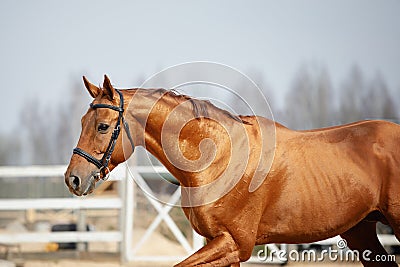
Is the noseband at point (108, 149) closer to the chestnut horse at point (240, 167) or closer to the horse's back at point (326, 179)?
the chestnut horse at point (240, 167)

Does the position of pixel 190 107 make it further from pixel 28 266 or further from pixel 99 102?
pixel 28 266

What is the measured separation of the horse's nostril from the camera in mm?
3797

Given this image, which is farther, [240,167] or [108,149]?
[240,167]

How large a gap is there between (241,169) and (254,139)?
0.26 metres

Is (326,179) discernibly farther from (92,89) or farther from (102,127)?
(92,89)

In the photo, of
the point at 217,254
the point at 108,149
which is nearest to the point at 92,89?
the point at 108,149

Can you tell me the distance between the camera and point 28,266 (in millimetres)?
8445

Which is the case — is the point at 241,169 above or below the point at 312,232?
above

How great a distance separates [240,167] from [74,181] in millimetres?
1172

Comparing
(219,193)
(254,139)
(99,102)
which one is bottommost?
(219,193)

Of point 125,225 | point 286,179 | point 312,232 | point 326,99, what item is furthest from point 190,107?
point 326,99

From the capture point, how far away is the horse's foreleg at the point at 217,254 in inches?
152

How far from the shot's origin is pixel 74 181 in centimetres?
381

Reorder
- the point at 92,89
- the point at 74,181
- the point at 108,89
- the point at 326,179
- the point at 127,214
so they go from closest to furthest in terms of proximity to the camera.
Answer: the point at 74,181 < the point at 108,89 < the point at 92,89 < the point at 326,179 < the point at 127,214
